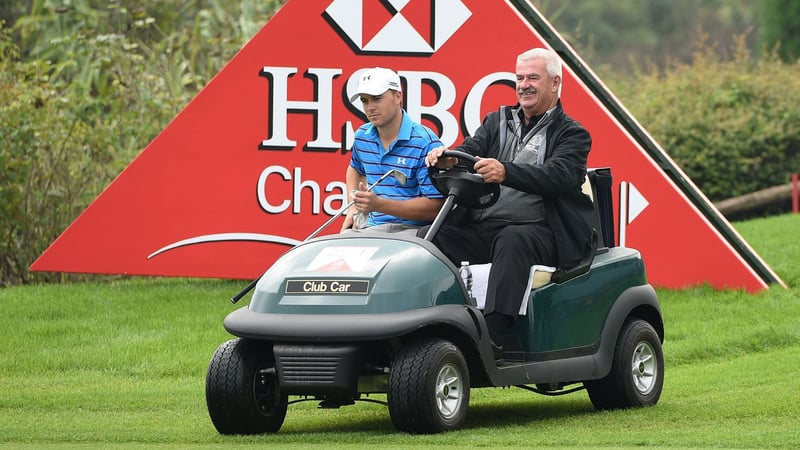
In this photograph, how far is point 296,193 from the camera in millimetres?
13844

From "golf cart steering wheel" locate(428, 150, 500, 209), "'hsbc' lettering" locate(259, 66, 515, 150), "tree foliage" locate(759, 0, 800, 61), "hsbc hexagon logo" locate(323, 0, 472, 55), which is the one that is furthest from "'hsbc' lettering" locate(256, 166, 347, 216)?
"tree foliage" locate(759, 0, 800, 61)

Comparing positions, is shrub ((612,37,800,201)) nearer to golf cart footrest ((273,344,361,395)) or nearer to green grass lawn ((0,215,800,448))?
green grass lawn ((0,215,800,448))

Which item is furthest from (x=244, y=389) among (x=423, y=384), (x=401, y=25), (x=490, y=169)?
(x=401, y=25)

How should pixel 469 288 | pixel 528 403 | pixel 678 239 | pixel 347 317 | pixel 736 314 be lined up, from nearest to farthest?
pixel 347 317 → pixel 469 288 → pixel 528 403 → pixel 736 314 → pixel 678 239

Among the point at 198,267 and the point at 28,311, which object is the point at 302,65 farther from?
the point at 28,311

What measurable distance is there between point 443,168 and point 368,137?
0.56 m

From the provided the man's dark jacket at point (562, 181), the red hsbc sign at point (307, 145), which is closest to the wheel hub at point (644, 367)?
the man's dark jacket at point (562, 181)

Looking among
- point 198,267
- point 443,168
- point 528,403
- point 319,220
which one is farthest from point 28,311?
point 443,168

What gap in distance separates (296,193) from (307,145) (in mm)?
430

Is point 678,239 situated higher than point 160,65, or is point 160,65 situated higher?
point 160,65

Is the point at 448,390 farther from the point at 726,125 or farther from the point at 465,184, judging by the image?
the point at 726,125

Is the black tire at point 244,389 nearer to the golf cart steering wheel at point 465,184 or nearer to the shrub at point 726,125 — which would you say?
the golf cart steering wheel at point 465,184

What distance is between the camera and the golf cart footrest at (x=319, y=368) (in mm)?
7066

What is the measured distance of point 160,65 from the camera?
59.5 feet
